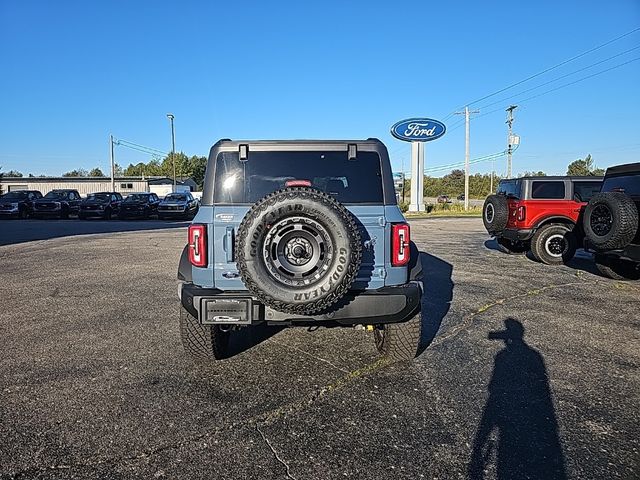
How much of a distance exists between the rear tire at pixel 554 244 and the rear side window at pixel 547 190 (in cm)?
63

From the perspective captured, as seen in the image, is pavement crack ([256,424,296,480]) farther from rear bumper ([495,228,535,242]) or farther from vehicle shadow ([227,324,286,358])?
rear bumper ([495,228,535,242])

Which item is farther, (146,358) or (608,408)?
(146,358)

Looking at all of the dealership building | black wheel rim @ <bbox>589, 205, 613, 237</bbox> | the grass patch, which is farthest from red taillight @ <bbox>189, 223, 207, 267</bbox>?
the dealership building

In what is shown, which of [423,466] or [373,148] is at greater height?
[373,148]

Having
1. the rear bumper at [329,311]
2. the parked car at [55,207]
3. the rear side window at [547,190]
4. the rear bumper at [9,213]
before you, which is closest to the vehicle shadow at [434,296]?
the rear bumper at [329,311]

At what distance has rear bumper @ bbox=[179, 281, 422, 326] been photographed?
11.2 ft

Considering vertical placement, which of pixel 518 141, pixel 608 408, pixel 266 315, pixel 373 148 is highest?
pixel 518 141

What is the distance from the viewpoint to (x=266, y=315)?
11.3 ft

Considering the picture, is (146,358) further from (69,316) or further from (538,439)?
(538,439)

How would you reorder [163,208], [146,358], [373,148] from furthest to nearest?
[163,208] < [146,358] < [373,148]

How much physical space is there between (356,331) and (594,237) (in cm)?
456

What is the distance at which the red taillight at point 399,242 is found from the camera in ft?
11.9

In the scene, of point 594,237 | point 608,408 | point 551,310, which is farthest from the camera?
point 594,237

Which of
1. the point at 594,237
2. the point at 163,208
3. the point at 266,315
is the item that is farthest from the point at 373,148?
the point at 163,208
